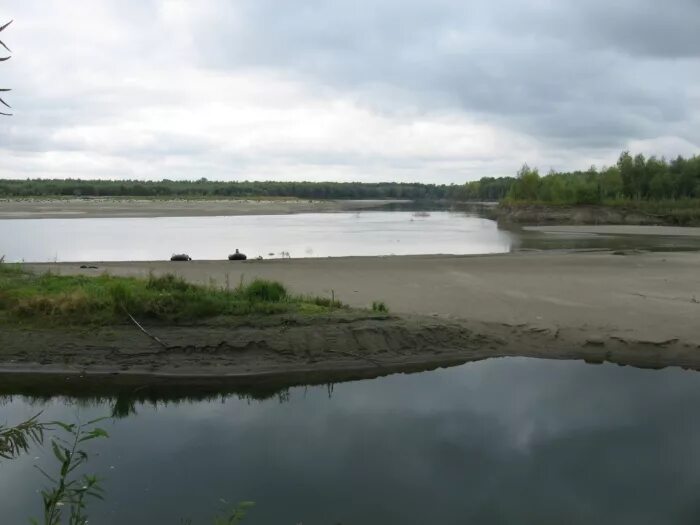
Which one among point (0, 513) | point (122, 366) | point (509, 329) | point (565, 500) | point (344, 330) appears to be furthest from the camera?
point (509, 329)

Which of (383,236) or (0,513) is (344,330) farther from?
(383,236)

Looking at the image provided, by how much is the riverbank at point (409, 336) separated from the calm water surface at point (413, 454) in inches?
35.2

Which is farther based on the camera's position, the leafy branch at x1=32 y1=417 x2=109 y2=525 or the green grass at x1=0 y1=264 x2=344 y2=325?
the green grass at x1=0 y1=264 x2=344 y2=325

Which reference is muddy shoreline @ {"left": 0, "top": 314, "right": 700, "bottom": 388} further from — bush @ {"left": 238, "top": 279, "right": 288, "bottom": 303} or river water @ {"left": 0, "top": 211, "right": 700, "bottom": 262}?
river water @ {"left": 0, "top": 211, "right": 700, "bottom": 262}

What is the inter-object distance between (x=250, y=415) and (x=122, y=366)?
3.34 meters

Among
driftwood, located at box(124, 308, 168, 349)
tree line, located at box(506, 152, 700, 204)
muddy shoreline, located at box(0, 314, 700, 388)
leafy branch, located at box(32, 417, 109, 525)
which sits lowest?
muddy shoreline, located at box(0, 314, 700, 388)

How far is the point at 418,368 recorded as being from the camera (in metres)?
13.0

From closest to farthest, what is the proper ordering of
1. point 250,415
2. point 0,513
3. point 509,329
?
point 0,513, point 250,415, point 509,329

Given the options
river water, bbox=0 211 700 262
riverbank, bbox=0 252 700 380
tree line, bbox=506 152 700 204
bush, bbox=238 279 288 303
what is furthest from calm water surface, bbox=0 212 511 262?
tree line, bbox=506 152 700 204

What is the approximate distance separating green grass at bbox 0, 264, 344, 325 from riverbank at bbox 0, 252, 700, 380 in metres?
0.33

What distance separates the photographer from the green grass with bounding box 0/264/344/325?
13195mm

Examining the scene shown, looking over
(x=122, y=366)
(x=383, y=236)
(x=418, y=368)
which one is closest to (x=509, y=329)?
(x=418, y=368)

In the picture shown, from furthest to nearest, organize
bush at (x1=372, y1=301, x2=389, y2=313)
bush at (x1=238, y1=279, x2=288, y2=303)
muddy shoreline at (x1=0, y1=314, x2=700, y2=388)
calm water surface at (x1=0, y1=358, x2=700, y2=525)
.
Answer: bush at (x1=372, y1=301, x2=389, y2=313), bush at (x1=238, y1=279, x2=288, y2=303), muddy shoreline at (x1=0, y1=314, x2=700, y2=388), calm water surface at (x1=0, y1=358, x2=700, y2=525)

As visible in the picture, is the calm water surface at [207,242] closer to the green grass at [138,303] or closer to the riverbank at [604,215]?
the green grass at [138,303]
